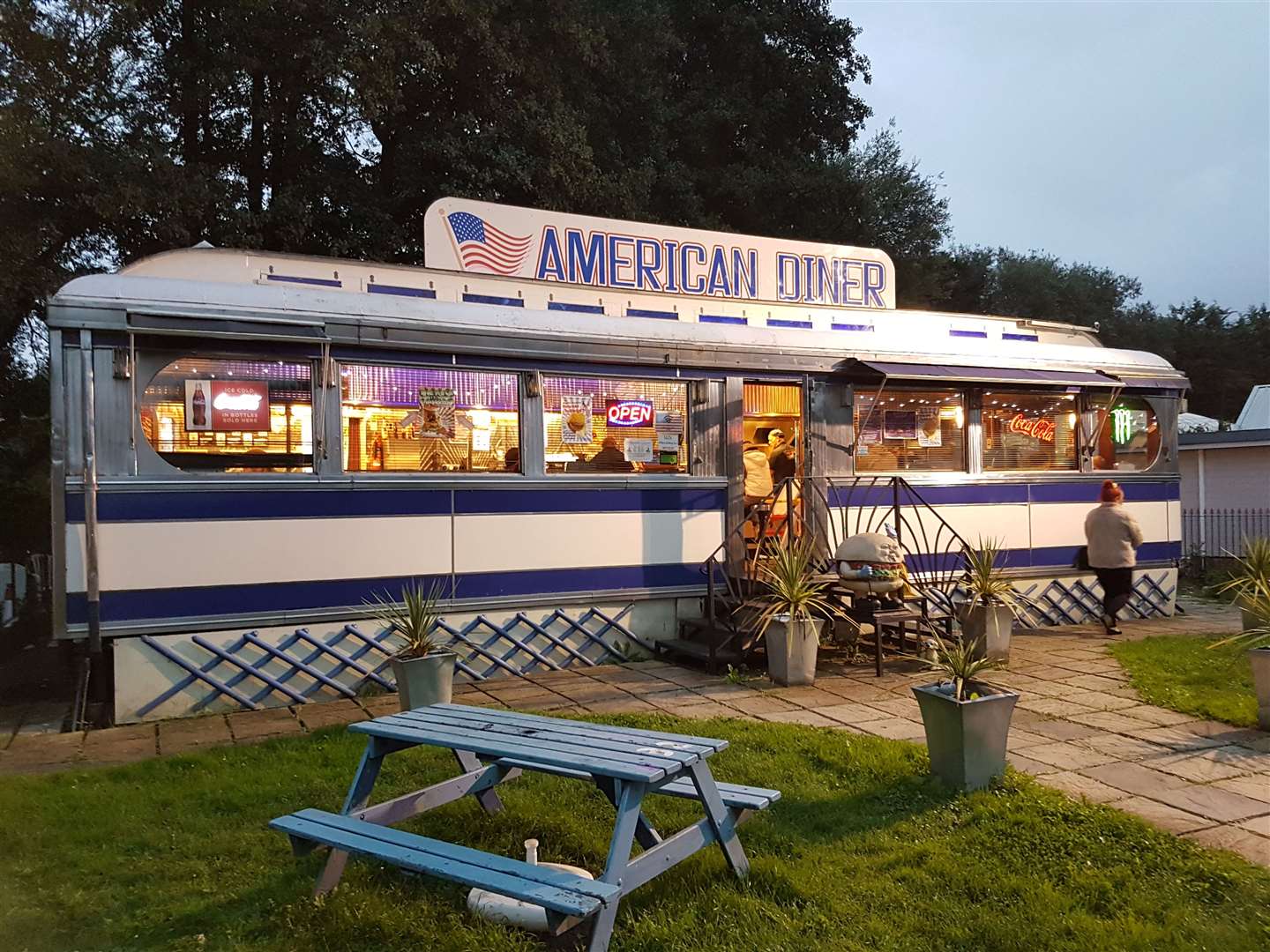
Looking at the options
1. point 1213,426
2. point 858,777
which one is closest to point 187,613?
point 858,777

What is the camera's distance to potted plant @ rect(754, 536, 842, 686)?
7281 mm

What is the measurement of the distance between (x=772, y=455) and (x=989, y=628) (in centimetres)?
273

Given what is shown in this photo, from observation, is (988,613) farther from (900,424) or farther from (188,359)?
(188,359)

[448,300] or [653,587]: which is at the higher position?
[448,300]

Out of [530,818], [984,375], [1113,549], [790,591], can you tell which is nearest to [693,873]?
[530,818]

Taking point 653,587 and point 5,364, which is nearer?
point 653,587

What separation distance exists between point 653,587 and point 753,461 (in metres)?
1.84

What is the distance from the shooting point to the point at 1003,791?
458 centimetres

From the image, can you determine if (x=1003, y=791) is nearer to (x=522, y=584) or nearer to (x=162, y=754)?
(x=522, y=584)

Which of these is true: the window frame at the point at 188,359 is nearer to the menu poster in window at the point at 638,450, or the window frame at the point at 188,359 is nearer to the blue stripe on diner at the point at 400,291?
the blue stripe on diner at the point at 400,291

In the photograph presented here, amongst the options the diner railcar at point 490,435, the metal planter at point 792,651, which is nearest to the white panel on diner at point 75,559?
the diner railcar at point 490,435

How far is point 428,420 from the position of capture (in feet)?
24.6

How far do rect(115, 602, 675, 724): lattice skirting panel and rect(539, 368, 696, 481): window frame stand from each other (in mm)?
1158

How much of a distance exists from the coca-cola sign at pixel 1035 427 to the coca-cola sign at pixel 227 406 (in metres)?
7.66
